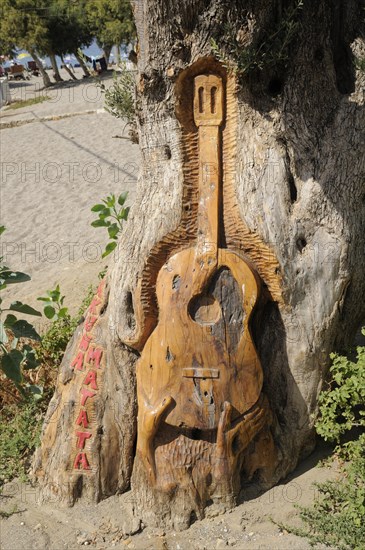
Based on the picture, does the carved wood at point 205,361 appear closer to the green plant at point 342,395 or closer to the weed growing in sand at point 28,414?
the green plant at point 342,395

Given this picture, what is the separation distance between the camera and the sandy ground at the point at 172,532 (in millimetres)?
3121

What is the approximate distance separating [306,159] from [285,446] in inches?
67.4

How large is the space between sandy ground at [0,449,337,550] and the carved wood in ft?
0.53

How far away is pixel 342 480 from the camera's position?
3293mm

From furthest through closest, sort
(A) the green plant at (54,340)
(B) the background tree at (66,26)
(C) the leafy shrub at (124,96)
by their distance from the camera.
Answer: (B) the background tree at (66,26) < (A) the green plant at (54,340) < (C) the leafy shrub at (124,96)

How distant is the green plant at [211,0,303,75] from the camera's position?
2.94m

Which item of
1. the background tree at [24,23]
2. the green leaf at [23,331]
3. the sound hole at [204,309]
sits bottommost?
the green leaf at [23,331]

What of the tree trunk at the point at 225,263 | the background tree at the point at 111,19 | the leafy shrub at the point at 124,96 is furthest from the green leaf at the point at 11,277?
the background tree at the point at 111,19

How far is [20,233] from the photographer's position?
8742 millimetres

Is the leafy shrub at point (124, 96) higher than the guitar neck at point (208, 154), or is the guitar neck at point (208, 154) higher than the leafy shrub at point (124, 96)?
the leafy shrub at point (124, 96)

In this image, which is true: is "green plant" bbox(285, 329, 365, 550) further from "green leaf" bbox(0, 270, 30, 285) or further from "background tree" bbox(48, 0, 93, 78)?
"background tree" bbox(48, 0, 93, 78)

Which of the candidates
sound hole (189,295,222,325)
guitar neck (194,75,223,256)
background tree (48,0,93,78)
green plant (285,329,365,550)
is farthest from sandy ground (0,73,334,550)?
background tree (48,0,93,78)

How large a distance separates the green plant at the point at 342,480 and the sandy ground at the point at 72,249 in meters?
0.12

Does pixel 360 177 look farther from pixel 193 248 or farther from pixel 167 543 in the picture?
pixel 167 543
